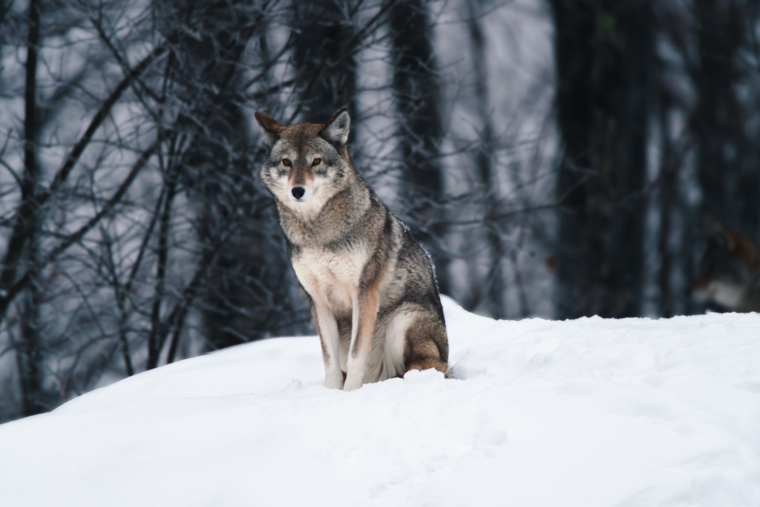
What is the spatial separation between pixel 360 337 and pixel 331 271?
502 mm

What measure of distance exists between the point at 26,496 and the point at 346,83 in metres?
6.86

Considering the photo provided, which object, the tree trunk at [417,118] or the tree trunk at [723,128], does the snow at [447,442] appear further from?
the tree trunk at [723,128]

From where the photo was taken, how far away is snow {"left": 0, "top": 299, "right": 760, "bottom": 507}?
8.25ft

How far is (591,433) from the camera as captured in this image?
2.76 meters

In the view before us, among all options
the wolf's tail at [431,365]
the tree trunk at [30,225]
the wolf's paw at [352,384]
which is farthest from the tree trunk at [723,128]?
the tree trunk at [30,225]

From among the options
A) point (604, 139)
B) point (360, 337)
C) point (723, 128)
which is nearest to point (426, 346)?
point (360, 337)

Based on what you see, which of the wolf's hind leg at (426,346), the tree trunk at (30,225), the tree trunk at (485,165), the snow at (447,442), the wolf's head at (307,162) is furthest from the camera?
the tree trunk at (485,165)

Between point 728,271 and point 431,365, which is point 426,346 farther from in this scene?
point 728,271

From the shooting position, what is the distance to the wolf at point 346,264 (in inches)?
176

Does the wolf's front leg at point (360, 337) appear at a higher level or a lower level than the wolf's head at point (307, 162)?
lower

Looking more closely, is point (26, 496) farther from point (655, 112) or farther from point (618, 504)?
point (655, 112)

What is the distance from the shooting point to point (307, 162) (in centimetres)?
446

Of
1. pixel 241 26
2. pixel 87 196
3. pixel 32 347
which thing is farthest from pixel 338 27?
pixel 32 347

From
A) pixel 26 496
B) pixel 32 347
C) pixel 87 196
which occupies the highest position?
pixel 87 196
